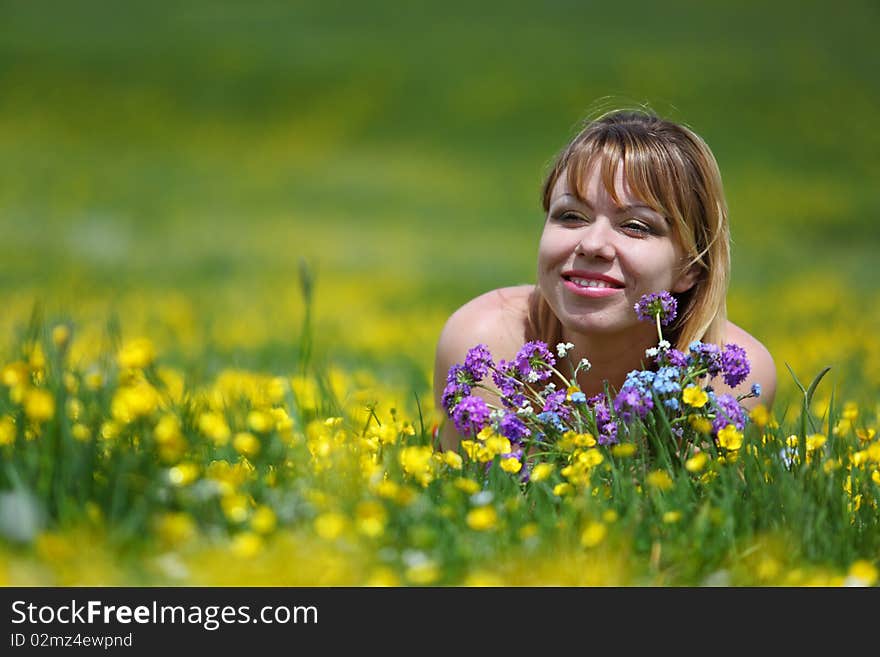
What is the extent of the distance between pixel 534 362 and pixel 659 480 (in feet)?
2.38

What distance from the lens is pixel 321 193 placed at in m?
24.2

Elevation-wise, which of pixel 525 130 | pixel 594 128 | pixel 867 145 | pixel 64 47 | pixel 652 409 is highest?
pixel 64 47

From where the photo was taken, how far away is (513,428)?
9.95ft

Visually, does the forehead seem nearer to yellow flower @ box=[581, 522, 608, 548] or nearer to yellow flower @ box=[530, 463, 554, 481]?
yellow flower @ box=[530, 463, 554, 481]

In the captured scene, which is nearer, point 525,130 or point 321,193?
point 321,193

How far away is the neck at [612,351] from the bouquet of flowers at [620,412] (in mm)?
473

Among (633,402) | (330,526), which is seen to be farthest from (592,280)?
(330,526)

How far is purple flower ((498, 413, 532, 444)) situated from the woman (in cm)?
53

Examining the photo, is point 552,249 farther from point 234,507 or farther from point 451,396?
point 234,507

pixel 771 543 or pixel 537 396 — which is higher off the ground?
pixel 537 396

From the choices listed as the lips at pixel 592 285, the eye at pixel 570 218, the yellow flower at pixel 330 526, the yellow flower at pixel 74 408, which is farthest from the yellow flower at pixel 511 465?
the yellow flower at pixel 74 408
